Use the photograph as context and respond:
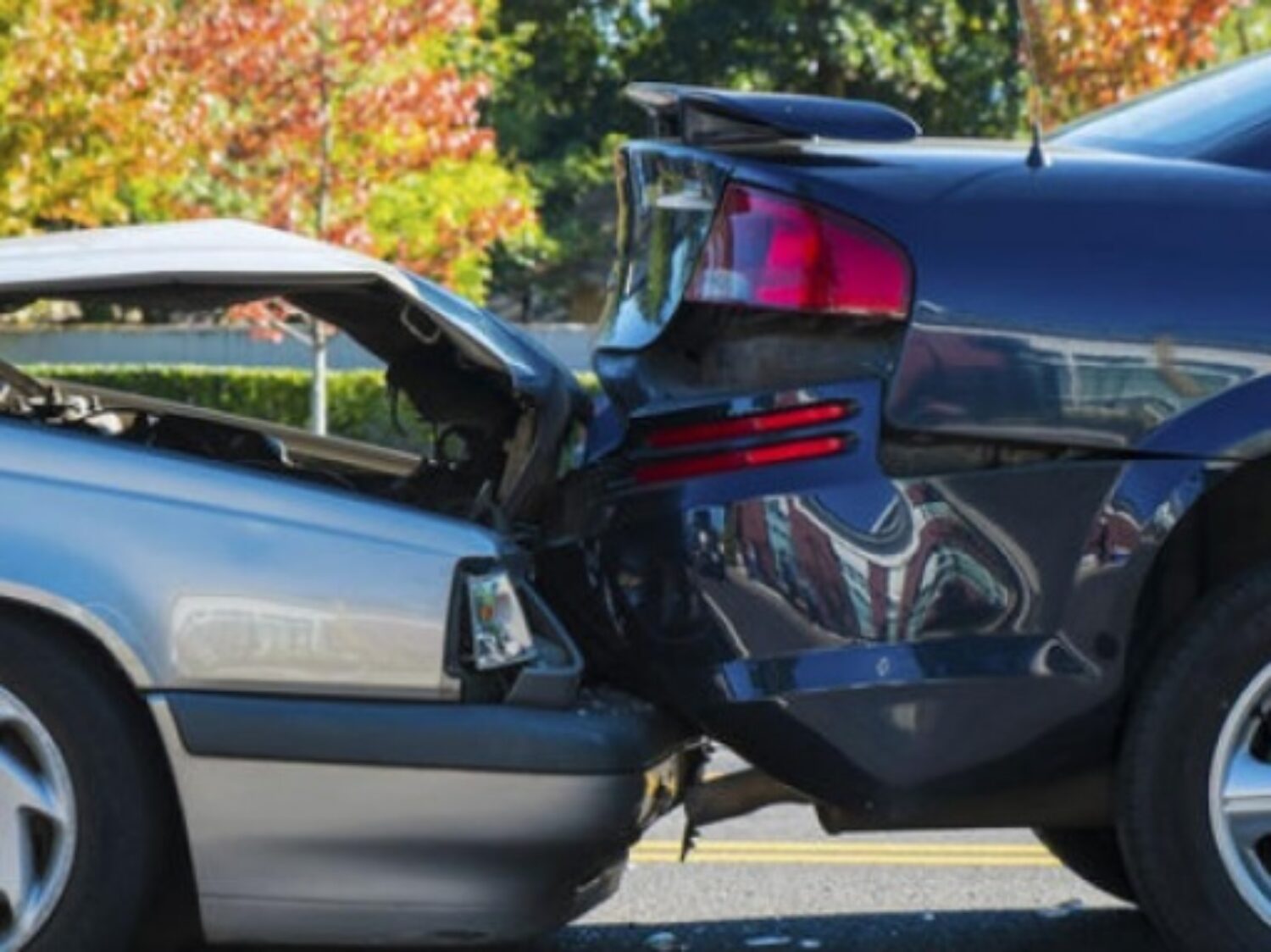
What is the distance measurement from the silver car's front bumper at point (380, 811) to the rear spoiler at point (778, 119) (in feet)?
3.66

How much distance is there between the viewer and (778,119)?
3.91 meters

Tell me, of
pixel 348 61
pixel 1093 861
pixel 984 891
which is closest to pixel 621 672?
pixel 1093 861

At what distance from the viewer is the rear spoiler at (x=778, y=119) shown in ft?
12.8

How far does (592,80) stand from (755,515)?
34273 millimetres

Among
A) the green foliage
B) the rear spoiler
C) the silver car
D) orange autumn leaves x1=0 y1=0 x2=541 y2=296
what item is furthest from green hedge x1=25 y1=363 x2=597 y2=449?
the silver car

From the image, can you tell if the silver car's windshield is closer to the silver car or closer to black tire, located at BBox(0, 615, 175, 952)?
the silver car

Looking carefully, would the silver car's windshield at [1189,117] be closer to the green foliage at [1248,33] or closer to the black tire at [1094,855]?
the black tire at [1094,855]

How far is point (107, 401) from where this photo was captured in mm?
5293

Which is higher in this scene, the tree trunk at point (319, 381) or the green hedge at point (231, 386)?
the tree trunk at point (319, 381)

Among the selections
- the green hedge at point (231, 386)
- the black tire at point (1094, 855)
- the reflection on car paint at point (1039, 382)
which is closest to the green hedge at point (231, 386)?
the green hedge at point (231, 386)

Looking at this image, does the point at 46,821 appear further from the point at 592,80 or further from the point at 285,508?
the point at 592,80

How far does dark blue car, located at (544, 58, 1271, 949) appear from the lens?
3773 mm

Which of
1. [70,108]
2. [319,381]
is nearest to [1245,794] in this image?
[70,108]

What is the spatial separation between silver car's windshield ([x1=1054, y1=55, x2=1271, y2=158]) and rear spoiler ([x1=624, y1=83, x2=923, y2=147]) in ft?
1.80
